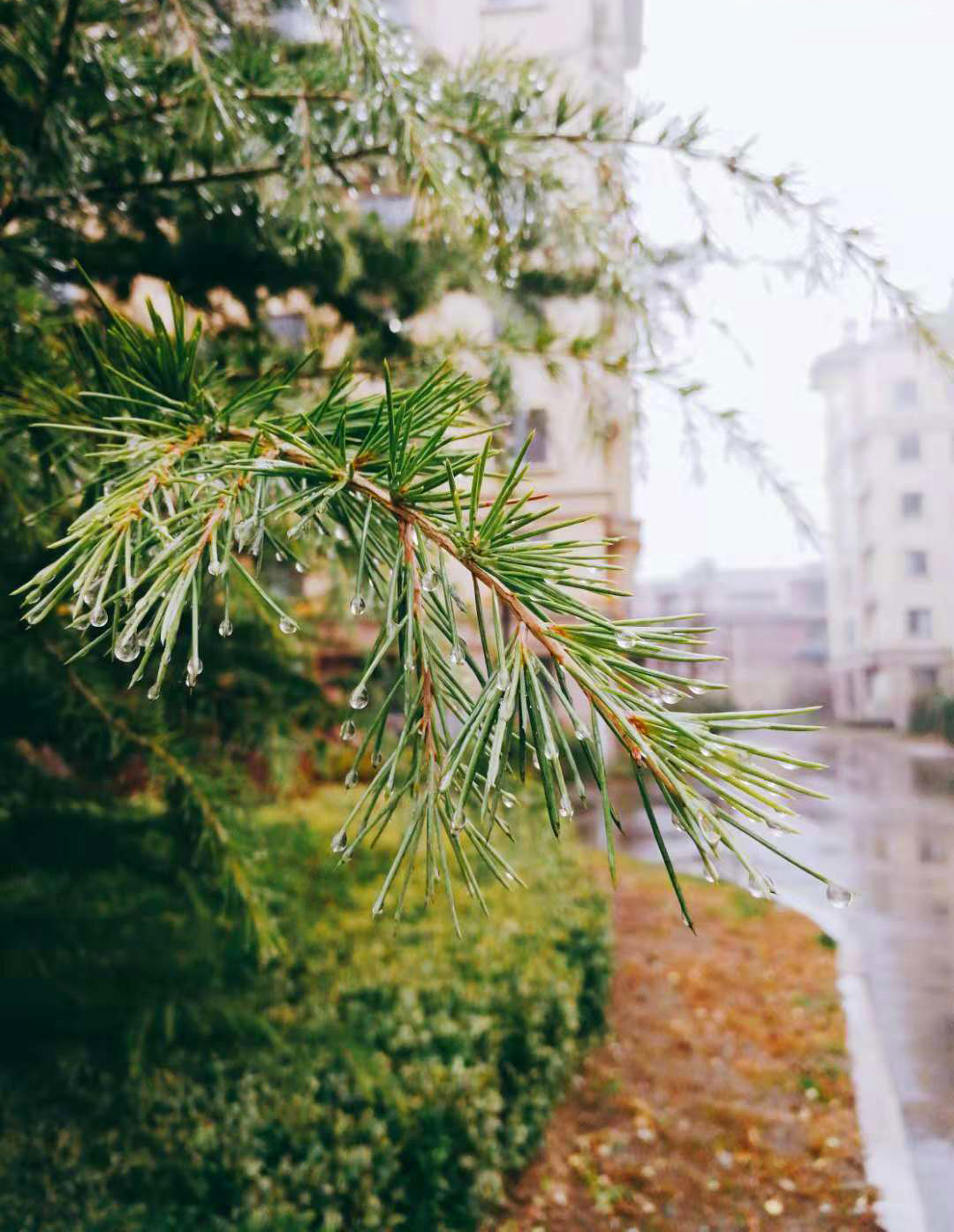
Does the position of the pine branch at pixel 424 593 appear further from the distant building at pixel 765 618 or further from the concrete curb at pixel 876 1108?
the distant building at pixel 765 618

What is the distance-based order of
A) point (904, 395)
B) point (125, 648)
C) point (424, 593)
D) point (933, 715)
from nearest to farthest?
point (125, 648) < point (424, 593) < point (933, 715) < point (904, 395)

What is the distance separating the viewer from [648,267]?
186cm

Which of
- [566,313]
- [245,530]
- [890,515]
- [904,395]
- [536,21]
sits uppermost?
[536,21]

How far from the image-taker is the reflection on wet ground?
156 cm

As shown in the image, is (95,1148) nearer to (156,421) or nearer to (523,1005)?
(523,1005)

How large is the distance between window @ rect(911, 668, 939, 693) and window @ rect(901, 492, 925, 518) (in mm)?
340

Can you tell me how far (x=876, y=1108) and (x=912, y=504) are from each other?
1.79 m

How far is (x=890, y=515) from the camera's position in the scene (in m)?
1.85

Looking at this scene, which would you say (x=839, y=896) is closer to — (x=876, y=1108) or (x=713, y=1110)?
(x=876, y=1108)

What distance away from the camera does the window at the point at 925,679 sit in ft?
5.47

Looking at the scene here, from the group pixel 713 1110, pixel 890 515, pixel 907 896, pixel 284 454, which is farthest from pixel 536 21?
pixel 713 1110

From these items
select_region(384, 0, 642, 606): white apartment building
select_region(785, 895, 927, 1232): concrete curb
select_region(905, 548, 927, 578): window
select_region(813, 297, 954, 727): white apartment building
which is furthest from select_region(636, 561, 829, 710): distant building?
select_region(785, 895, 927, 1232): concrete curb

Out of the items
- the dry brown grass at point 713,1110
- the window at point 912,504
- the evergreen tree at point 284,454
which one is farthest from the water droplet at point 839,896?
the dry brown grass at point 713,1110

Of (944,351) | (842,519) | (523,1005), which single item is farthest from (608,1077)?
(944,351)
